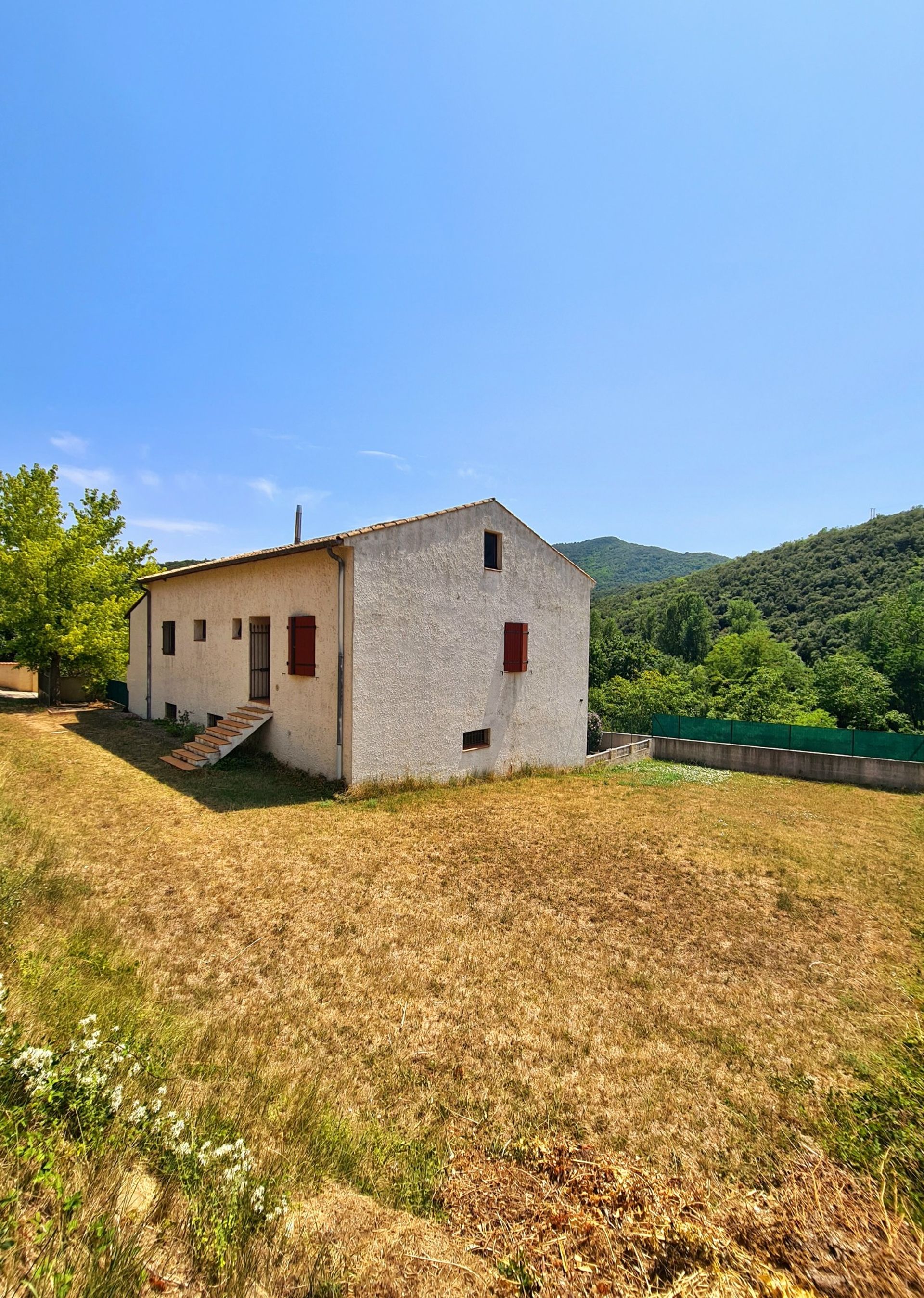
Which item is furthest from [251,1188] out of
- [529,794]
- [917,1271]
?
[529,794]

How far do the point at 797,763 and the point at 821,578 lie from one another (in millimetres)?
46172

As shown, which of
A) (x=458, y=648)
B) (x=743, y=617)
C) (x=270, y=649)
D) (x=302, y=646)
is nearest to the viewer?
(x=302, y=646)

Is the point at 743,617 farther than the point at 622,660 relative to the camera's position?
Yes

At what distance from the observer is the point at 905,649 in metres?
31.8

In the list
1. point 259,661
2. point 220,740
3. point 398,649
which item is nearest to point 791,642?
point 398,649

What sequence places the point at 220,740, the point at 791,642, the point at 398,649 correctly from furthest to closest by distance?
the point at 791,642, the point at 220,740, the point at 398,649

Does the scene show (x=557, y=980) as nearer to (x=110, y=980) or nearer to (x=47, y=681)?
(x=110, y=980)

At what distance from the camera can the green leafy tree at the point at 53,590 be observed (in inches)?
726

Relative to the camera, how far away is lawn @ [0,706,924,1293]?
2.68 metres

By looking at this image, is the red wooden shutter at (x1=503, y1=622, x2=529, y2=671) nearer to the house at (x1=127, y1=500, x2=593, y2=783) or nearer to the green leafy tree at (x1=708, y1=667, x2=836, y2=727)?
the house at (x1=127, y1=500, x2=593, y2=783)

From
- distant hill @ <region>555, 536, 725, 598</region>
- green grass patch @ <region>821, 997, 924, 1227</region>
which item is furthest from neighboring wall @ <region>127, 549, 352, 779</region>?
distant hill @ <region>555, 536, 725, 598</region>

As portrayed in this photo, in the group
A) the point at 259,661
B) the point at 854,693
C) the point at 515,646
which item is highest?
the point at 515,646

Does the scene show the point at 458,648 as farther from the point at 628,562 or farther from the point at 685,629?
the point at 628,562

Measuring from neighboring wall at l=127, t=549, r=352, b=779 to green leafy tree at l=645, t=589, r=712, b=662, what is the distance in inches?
2085
